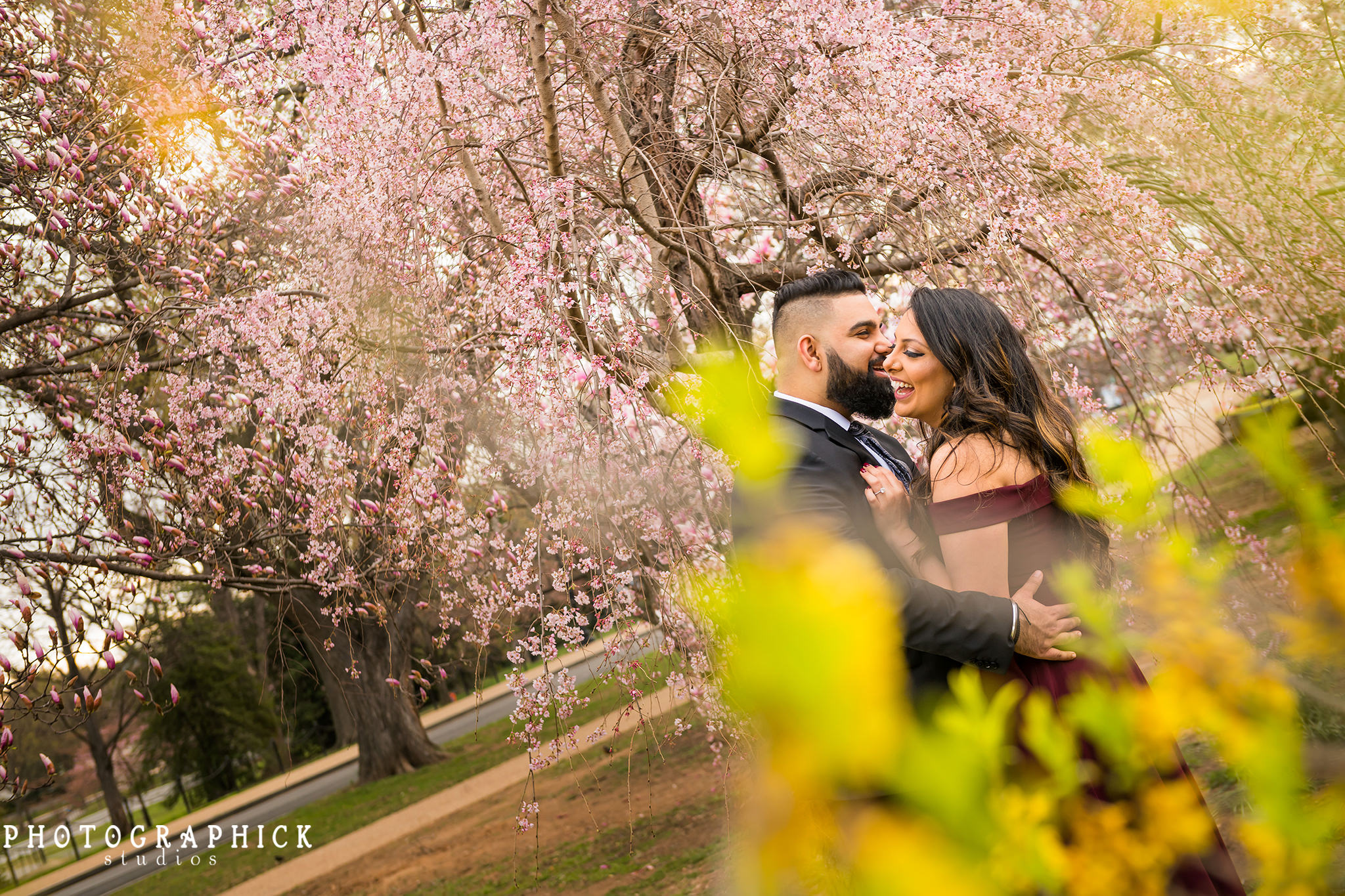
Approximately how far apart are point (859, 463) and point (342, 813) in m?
12.8

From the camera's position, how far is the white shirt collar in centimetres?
250

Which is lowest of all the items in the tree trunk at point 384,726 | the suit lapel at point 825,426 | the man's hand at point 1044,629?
the tree trunk at point 384,726

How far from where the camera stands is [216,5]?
22.3 feet

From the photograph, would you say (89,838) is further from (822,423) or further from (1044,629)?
(1044,629)

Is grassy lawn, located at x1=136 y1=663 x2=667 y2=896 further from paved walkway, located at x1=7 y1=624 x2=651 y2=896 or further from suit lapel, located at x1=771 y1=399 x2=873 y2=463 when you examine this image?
suit lapel, located at x1=771 y1=399 x2=873 y2=463

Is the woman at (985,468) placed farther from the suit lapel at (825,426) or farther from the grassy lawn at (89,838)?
the grassy lawn at (89,838)

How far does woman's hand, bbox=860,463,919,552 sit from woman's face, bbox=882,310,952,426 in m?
0.21

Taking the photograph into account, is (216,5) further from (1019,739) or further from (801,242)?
(1019,739)

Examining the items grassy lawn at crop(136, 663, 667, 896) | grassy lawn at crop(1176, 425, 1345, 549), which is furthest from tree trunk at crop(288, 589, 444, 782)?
grassy lawn at crop(1176, 425, 1345, 549)

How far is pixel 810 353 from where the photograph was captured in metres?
2.63

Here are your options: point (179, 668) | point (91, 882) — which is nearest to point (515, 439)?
point (91, 882)

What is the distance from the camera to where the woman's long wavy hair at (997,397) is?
217 cm

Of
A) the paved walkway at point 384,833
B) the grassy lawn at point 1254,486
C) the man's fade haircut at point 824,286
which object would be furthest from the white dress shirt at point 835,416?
the paved walkway at point 384,833

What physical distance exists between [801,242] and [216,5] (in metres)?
5.00
